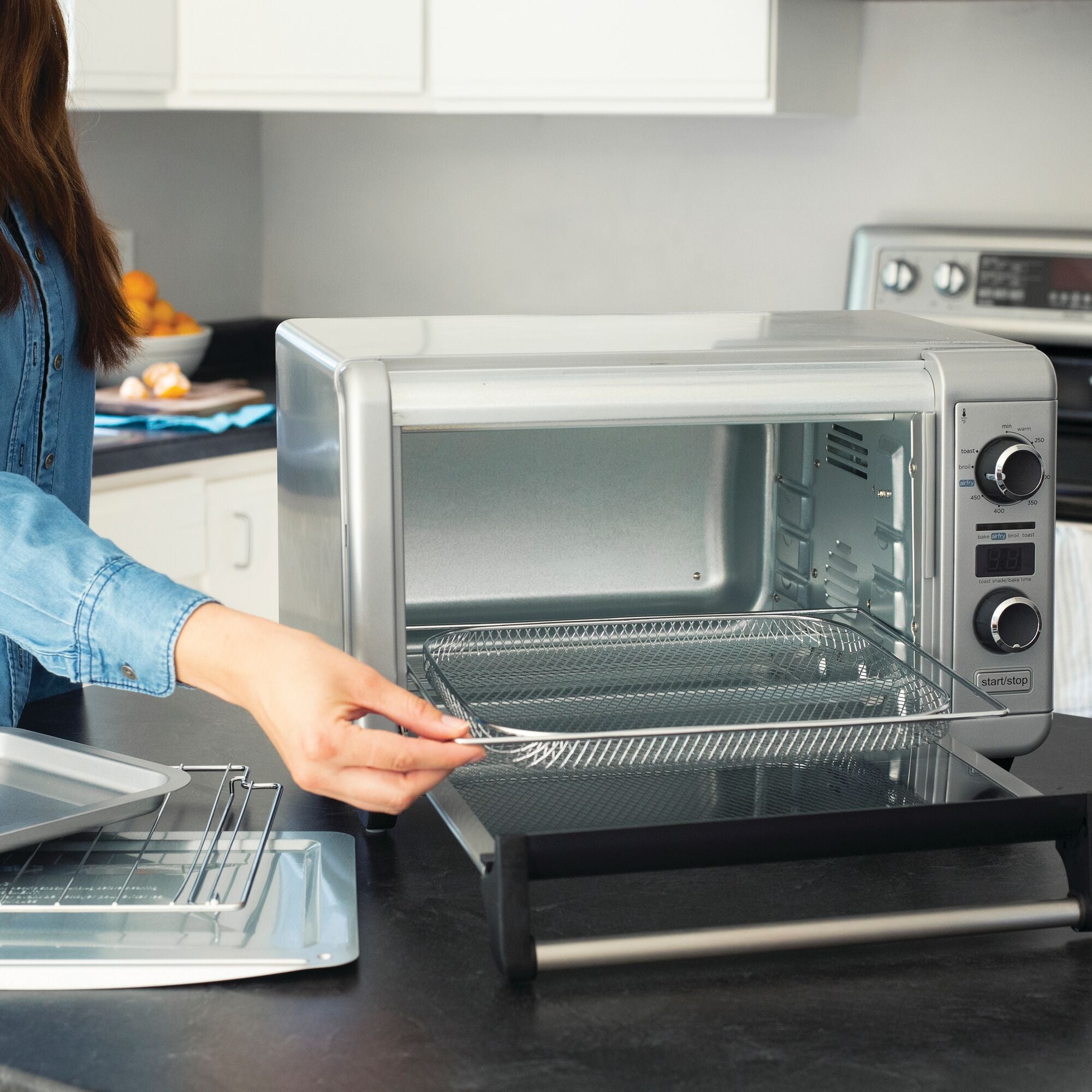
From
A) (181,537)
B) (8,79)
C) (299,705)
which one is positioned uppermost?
(8,79)

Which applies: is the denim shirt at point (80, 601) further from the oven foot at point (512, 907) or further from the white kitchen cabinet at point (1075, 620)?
the white kitchen cabinet at point (1075, 620)

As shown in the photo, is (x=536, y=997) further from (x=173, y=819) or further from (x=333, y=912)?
(x=173, y=819)

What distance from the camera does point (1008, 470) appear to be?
0.87 meters

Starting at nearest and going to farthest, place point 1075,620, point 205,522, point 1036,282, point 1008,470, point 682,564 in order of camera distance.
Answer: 1. point 1008,470
2. point 682,564
3. point 1075,620
4. point 1036,282
5. point 205,522

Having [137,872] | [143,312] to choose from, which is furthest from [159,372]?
[137,872]

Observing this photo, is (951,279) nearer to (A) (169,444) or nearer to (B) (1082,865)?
(A) (169,444)

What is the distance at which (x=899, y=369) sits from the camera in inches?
34.3

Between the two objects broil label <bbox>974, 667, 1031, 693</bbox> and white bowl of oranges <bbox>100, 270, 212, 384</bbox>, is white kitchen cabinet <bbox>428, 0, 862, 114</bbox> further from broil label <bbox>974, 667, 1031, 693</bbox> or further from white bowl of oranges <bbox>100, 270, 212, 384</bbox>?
broil label <bbox>974, 667, 1031, 693</bbox>

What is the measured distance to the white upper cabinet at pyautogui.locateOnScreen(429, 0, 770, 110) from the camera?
6.72ft

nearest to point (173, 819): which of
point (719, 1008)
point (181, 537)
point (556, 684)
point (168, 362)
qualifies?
point (556, 684)

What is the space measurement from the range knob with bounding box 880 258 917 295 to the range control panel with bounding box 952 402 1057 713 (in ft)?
4.36

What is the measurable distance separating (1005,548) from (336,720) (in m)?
0.46

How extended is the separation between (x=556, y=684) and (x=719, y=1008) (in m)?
0.31

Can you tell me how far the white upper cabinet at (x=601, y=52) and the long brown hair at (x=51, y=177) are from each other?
115cm
